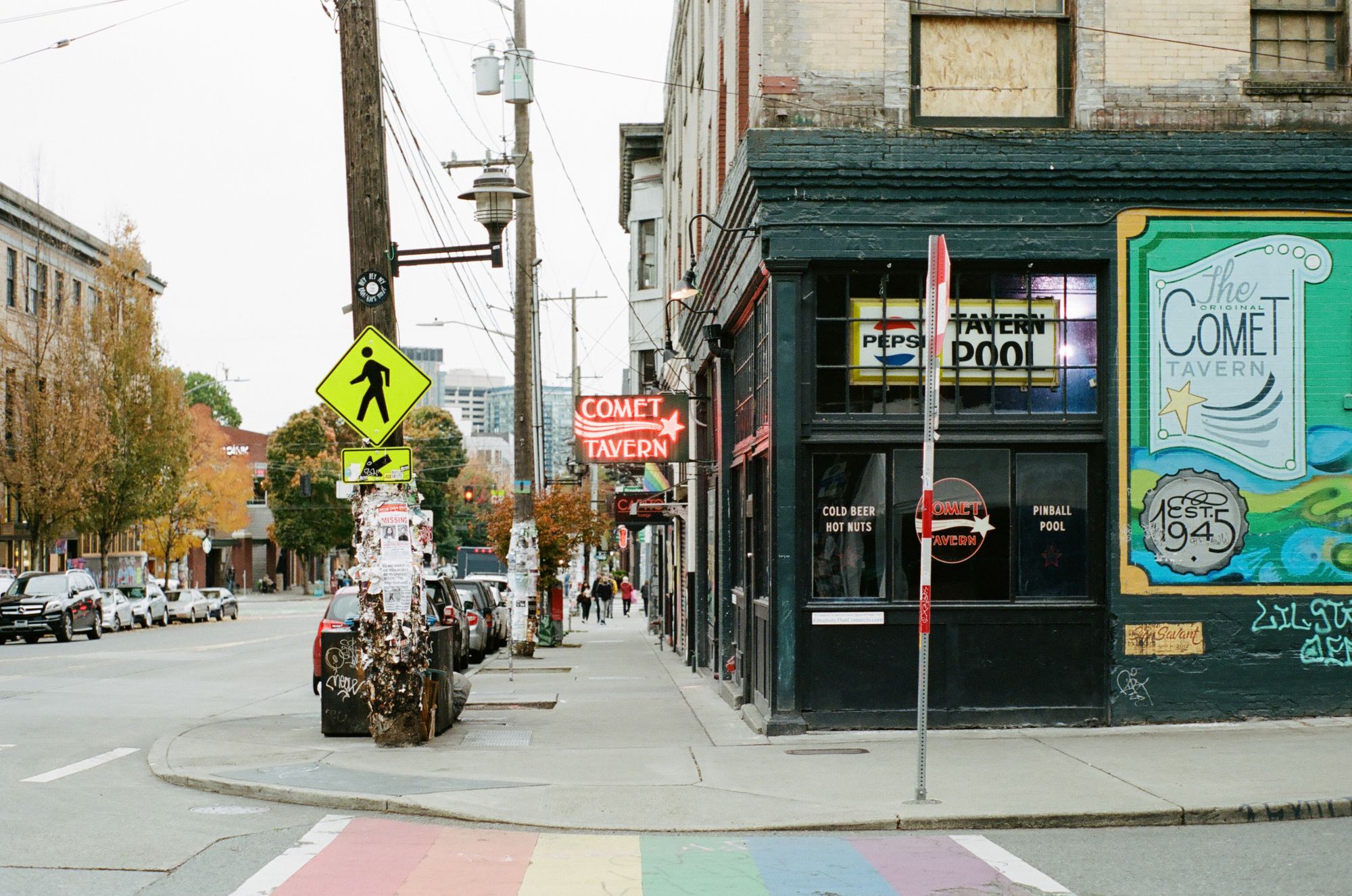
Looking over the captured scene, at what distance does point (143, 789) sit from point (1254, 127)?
11.1 meters

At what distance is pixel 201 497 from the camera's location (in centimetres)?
6106

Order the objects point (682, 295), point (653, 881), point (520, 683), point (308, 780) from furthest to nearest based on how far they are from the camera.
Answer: point (520, 683) < point (682, 295) < point (308, 780) < point (653, 881)

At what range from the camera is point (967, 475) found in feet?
42.8

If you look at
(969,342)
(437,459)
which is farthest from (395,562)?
(437,459)

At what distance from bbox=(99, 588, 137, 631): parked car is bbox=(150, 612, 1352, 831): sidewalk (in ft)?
100

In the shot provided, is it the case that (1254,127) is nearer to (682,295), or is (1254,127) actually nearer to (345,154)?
(682,295)

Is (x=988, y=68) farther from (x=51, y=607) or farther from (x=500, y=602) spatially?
(x=51, y=607)

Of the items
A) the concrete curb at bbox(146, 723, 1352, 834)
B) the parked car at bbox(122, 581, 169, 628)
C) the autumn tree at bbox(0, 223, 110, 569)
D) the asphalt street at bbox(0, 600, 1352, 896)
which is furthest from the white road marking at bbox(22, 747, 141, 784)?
the parked car at bbox(122, 581, 169, 628)

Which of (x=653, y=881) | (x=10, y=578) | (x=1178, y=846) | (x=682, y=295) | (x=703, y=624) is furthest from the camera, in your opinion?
(x=10, y=578)

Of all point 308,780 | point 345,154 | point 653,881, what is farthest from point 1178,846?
point 345,154

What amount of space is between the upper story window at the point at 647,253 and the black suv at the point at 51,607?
1712 centimetres

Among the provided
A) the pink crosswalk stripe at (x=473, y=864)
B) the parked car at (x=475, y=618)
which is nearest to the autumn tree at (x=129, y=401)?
the parked car at (x=475, y=618)

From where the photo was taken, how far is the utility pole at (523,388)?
26.6 meters

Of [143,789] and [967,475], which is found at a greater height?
[967,475]
